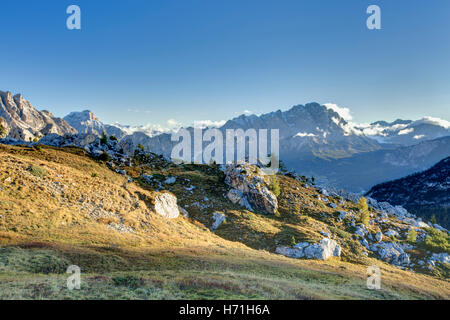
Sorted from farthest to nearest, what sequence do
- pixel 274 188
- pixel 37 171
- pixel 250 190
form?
pixel 274 188, pixel 250 190, pixel 37 171

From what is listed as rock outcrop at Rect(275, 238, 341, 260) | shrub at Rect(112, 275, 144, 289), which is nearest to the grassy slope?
shrub at Rect(112, 275, 144, 289)

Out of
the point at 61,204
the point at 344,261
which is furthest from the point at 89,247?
the point at 344,261

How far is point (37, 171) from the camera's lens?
1608 inches

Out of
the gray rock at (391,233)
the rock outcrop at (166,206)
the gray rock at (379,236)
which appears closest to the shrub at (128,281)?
the rock outcrop at (166,206)

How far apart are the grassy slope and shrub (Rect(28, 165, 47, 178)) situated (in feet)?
1.18

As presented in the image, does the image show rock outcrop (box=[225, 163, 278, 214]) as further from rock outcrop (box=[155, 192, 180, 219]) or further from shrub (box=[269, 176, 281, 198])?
rock outcrop (box=[155, 192, 180, 219])

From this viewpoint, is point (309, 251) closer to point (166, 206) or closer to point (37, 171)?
point (166, 206)

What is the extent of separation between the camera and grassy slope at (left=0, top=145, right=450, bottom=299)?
18.6 m

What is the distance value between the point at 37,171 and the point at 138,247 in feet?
86.5

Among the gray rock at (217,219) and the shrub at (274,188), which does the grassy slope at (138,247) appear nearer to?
the gray rock at (217,219)

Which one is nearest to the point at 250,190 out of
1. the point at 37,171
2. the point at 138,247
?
the point at 138,247

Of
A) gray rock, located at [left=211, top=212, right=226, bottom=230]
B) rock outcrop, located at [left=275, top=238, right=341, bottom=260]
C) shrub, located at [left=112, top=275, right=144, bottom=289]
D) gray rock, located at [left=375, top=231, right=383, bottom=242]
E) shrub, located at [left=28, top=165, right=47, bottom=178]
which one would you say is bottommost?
gray rock, located at [left=375, top=231, right=383, bottom=242]

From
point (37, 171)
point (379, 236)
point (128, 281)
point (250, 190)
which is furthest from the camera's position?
point (250, 190)
